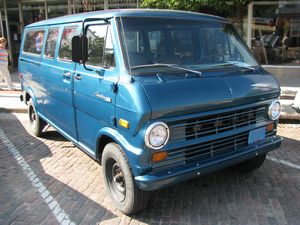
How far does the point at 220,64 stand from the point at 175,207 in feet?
5.61

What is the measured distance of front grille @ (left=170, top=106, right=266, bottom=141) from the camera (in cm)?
349

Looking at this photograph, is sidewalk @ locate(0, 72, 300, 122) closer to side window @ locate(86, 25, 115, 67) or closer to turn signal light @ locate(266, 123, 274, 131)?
turn signal light @ locate(266, 123, 274, 131)

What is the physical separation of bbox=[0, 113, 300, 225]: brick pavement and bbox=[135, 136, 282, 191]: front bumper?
0.56 m

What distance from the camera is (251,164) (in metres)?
4.72

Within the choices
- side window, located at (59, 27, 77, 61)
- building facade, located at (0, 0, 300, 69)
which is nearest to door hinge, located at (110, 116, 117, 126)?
side window, located at (59, 27, 77, 61)

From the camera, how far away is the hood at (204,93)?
11.0 feet

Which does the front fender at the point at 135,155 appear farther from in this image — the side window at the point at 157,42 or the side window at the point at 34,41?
the side window at the point at 34,41

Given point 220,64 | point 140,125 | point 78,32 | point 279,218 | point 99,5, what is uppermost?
point 99,5

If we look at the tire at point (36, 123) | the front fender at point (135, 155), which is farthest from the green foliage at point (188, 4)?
the front fender at point (135, 155)

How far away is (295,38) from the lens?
12430 mm

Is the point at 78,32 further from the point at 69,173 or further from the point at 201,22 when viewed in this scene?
the point at 69,173

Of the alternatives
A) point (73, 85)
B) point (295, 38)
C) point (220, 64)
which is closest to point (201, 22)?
point (220, 64)

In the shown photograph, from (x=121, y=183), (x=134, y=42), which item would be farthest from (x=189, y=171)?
(x=134, y=42)

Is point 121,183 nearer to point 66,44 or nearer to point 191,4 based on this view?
point 66,44
